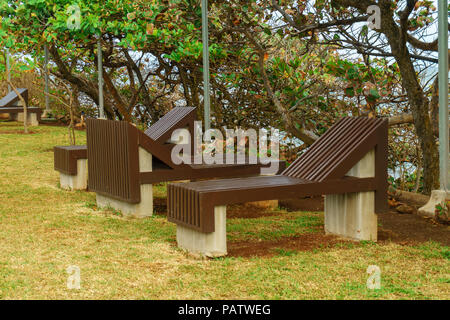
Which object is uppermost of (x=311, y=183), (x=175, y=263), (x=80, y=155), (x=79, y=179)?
(x=80, y=155)

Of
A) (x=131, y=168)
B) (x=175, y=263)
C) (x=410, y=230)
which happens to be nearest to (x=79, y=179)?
(x=131, y=168)

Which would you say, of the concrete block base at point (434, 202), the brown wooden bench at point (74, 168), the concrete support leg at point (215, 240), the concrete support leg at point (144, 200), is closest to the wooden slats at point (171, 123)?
the concrete support leg at point (144, 200)

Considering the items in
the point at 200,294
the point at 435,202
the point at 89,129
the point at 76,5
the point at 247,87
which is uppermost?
the point at 76,5

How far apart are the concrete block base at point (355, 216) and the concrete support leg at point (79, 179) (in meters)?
4.87

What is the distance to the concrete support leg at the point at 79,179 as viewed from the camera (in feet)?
33.2

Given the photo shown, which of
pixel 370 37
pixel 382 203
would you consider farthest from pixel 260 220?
pixel 370 37

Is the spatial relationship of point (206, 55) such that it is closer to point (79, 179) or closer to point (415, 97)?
point (79, 179)

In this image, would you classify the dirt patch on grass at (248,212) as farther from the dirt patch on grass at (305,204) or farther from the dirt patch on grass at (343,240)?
the dirt patch on grass at (305,204)

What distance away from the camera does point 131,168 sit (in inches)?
300

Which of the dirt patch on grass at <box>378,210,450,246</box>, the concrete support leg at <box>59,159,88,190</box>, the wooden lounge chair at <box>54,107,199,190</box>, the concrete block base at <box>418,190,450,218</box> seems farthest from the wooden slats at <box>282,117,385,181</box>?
the concrete support leg at <box>59,159,88,190</box>

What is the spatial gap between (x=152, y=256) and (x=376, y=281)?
6.90 feet

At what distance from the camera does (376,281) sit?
5.02 m

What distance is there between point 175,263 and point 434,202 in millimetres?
3454

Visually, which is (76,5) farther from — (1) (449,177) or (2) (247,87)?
(1) (449,177)
